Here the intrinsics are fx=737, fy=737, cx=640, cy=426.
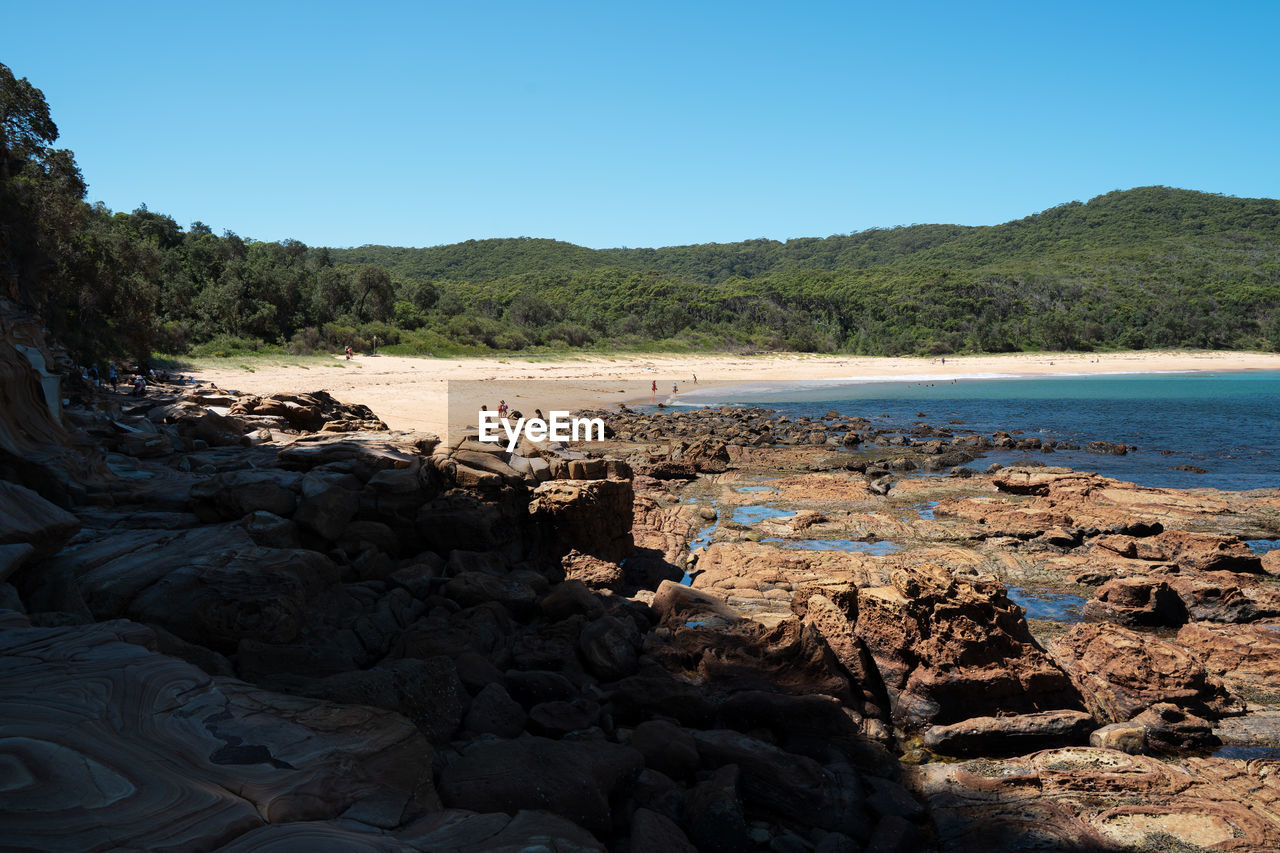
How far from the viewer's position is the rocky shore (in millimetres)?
3787

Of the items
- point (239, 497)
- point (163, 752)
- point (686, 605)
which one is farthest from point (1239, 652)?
point (239, 497)

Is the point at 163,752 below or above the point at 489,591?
above

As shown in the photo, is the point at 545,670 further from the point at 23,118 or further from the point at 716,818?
the point at 23,118

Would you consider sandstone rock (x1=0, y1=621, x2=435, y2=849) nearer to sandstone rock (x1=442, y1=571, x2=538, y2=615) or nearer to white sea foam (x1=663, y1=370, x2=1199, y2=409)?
sandstone rock (x1=442, y1=571, x2=538, y2=615)

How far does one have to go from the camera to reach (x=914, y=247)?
150500 millimetres

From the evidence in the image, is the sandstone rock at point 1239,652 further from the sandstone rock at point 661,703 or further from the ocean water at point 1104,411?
the ocean water at point 1104,411

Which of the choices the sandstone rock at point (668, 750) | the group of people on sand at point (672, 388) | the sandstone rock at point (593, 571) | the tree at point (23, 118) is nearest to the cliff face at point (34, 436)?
the sandstone rock at point (593, 571)

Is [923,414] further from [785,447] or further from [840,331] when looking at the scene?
[840,331]

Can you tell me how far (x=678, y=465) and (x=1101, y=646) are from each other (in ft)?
41.1

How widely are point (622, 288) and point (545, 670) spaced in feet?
266

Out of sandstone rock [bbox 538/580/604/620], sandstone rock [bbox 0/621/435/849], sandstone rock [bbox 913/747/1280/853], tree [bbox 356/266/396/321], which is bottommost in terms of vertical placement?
sandstone rock [bbox 913/747/1280/853]

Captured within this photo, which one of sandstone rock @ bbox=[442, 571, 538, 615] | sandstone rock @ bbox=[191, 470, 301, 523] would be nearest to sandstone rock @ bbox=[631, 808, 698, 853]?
sandstone rock @ bbox=[442, 571, 538, 615]

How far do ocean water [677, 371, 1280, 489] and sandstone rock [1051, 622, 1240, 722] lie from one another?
13.4 metres

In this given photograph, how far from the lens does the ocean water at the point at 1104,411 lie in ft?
71.4
